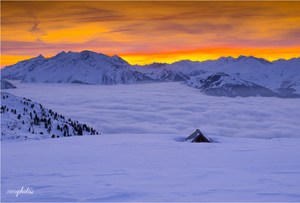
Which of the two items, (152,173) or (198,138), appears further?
(198,138)

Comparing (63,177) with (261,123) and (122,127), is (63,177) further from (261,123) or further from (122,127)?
(261,123)

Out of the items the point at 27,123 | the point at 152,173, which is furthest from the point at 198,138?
the point at 27,123

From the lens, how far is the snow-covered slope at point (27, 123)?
2741 centimetres

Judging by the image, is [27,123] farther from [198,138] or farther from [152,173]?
[152,173]

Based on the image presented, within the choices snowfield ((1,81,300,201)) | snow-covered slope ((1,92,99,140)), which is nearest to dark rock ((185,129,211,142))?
snowfield ((1,81,300,201))

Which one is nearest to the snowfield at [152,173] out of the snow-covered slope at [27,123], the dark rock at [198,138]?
the dark rock at [198,138]

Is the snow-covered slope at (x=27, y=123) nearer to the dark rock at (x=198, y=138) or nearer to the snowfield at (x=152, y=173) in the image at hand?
the snowfield at (x=152, y=173)

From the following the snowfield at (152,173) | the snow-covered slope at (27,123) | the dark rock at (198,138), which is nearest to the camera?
the snowfield at (152,173)

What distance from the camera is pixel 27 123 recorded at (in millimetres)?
31203

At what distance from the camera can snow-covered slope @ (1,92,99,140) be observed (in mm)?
27413

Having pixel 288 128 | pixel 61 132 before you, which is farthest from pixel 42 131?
pixel 288 128

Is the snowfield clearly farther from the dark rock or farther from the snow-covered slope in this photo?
the snow-covered slope

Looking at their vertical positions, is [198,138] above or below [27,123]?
below

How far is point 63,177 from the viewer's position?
35.0 feet
